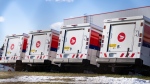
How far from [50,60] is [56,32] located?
2.12 meters

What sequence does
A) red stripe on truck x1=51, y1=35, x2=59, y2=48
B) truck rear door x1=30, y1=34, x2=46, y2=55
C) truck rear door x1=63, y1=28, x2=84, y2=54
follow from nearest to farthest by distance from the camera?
truck rear door x1=63, y1=28, x2=84, y2=54, red stripe on truck x1=51, y1=35, x2=59, y2=48, truck rear door x1=30, y1=34, x2=46, y2=55

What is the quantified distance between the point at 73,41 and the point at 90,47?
4.50 ft

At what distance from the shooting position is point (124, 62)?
1439 cm

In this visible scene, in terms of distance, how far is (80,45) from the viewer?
680 inches

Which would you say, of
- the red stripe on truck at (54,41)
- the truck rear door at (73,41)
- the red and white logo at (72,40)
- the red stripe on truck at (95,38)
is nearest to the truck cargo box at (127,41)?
the red stripe on truck at (95,38)

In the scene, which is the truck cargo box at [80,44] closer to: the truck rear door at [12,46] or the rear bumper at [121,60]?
the rear bumper at [121,60]

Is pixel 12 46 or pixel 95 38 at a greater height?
pixel 95 38

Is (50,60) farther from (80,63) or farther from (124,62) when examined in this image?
(124,62)

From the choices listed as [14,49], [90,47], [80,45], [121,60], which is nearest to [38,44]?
[14,49]

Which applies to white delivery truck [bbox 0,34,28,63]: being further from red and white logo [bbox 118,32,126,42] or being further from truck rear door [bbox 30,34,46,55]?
red and white logo [bbox 118,32,126,42]

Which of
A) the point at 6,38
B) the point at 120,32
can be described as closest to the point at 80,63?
the point at 120,32

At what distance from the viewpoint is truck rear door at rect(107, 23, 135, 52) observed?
14.6 m

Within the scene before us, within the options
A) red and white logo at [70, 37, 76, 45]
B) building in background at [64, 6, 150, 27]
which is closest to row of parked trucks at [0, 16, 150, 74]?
red and white logo at [70, 37, 76, 45]

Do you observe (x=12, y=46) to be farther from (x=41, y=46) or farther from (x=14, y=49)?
(x=41, y=46)
